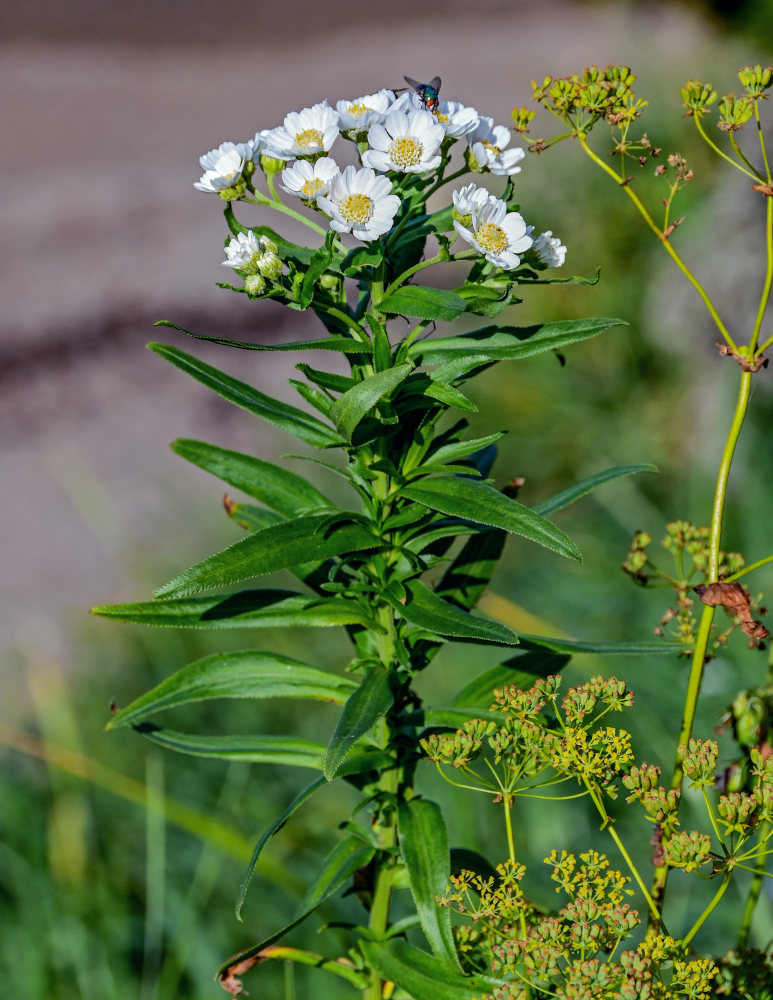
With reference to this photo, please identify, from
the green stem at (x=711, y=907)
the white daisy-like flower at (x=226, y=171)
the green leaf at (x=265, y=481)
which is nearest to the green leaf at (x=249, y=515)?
the green leaf at (x=265, y=481)

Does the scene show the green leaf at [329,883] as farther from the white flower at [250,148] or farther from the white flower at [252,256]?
the white flower at [250,148]

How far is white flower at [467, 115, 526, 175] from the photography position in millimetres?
810

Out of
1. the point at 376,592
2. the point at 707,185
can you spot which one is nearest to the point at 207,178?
the point at 376,592

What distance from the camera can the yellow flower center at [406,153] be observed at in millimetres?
714

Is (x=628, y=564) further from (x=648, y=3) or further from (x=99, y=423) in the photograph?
(x=648, y=3)

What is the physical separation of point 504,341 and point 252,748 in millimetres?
409

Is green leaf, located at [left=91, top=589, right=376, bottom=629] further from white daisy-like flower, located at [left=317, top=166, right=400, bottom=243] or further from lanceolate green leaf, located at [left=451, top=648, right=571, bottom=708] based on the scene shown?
white daisy-like flower, located at [left=317, top=166, right=400, bottom=243]

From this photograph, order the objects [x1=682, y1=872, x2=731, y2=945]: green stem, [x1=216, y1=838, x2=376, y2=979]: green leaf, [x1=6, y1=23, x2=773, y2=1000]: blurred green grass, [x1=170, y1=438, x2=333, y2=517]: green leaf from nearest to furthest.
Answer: [x1=682, y1=872, x2=731, y2=945]: green stem, [x1=216, y1=838, x2=376, y2=979]: green leaf, [x1=170, y1=438, x2=333, y2=517]: green leaf, [x1=6, y1=23, x2=773, y2=1000]: blurred green grass

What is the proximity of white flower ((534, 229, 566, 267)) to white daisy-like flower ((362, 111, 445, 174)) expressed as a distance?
107 mm

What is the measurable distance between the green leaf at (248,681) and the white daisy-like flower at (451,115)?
0.45 m

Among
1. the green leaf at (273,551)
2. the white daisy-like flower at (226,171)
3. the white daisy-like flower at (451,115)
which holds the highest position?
the white daisy-like flower at (451,115)

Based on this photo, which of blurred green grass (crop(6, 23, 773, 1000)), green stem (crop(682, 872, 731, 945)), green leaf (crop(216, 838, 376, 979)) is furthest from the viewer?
blurred green grass (crop(6, 23, 773, 1000))

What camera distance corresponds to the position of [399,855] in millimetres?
882

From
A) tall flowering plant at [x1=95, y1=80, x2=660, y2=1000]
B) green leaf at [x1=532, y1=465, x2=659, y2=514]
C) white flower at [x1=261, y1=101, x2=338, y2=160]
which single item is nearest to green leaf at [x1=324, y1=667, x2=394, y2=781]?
tall flowering plant at [x1=95, y1=80, x2=660, y2=1000]
